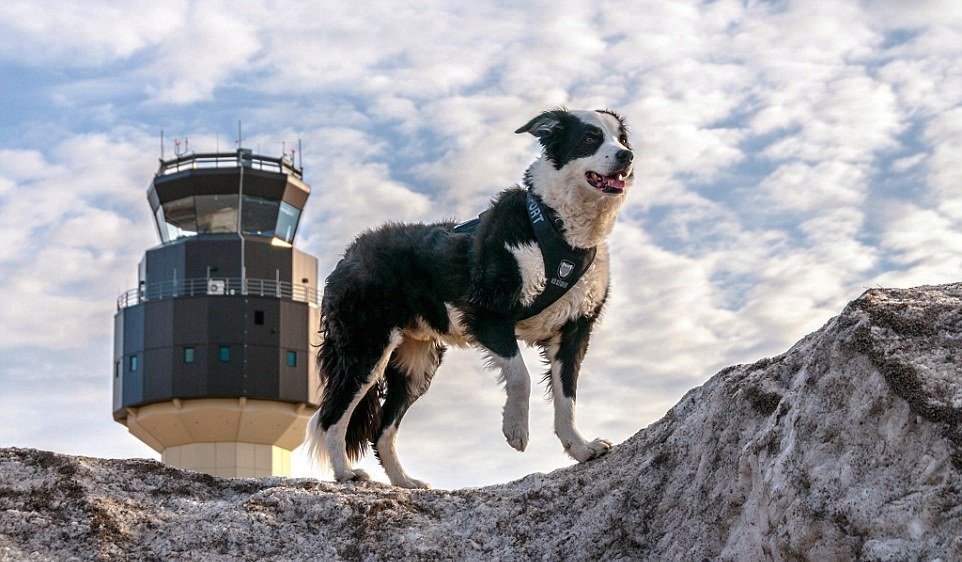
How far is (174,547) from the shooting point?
726cm

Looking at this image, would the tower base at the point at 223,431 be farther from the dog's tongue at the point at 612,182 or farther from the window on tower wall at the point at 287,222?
the dog's tongue at the point at 612,182

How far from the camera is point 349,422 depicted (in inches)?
400

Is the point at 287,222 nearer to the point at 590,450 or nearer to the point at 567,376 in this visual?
the point at 567,376

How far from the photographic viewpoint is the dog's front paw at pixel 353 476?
380 inches

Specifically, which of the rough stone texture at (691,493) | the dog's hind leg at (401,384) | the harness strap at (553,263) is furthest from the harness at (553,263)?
the dog's hind leg at (401,384)

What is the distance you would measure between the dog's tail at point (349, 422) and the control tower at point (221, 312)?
3431 cm

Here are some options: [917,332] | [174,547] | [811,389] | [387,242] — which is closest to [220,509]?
[174,547]

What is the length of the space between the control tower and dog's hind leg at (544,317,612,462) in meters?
35.8

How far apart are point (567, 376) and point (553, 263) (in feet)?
2.93

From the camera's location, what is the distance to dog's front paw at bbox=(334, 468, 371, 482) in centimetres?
966

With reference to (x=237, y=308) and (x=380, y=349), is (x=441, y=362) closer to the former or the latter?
(x=380, y=349)

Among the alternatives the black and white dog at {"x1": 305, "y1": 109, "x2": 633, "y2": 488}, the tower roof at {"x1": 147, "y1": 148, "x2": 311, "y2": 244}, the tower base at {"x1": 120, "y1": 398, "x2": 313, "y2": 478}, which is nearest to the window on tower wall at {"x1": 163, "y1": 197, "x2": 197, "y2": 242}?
the tower roof at {"x1": 147, "y1": 148, "x2": 311, "y2": 244}

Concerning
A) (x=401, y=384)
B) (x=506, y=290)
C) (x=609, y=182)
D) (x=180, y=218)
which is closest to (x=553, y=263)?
(x=506, y=290)

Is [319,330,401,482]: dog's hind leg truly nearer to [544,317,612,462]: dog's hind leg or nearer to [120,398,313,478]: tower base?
[544,317,612,462]: dog's hind leg
